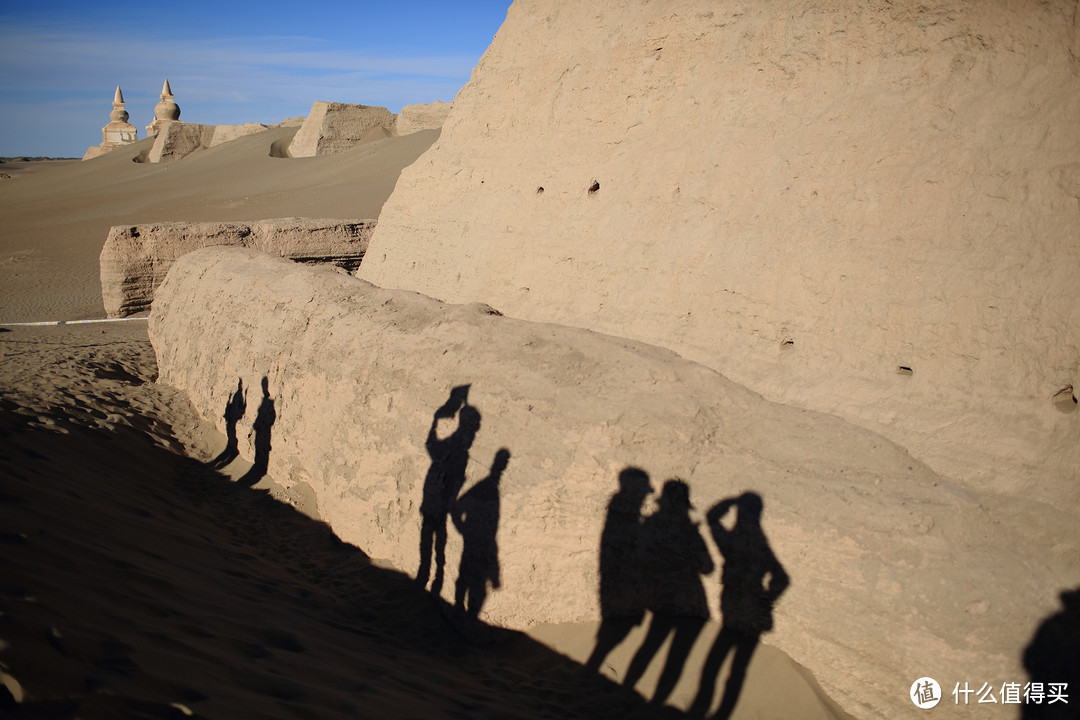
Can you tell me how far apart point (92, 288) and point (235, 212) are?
6030 mm

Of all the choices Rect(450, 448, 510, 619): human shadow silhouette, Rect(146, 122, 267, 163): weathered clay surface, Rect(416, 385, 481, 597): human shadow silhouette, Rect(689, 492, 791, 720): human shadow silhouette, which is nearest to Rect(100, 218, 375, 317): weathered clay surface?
Rect(416, 385, 481, 597): human shadow silhouette

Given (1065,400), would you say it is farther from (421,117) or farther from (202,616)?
(421,117)

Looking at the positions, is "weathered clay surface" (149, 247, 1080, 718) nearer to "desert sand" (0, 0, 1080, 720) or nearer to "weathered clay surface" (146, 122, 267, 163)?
"desert sand" (0, 0, 1080, 720)

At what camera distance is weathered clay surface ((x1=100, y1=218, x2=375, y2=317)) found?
9.67 metres

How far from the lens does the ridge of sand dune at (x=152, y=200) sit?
1312 centimetres

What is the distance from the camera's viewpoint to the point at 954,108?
11.7ft

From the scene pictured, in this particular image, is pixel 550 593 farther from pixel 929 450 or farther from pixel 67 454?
pixel 67 454

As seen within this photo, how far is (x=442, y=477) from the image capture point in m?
3.52

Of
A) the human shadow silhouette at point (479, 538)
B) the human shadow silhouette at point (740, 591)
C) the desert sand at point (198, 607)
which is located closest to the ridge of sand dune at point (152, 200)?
the desert sand at point (198, 607)

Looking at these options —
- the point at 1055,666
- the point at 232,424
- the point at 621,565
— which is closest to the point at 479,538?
the point at 621,565

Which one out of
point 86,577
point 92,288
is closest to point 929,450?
point 86,577

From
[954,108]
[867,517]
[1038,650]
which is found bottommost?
[1038,650]

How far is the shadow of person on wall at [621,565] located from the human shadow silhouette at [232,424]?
3.51 metres

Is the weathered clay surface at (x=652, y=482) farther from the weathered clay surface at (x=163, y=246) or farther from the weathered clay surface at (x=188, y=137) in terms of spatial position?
the weathered clay surface at (x=188, y=137)
